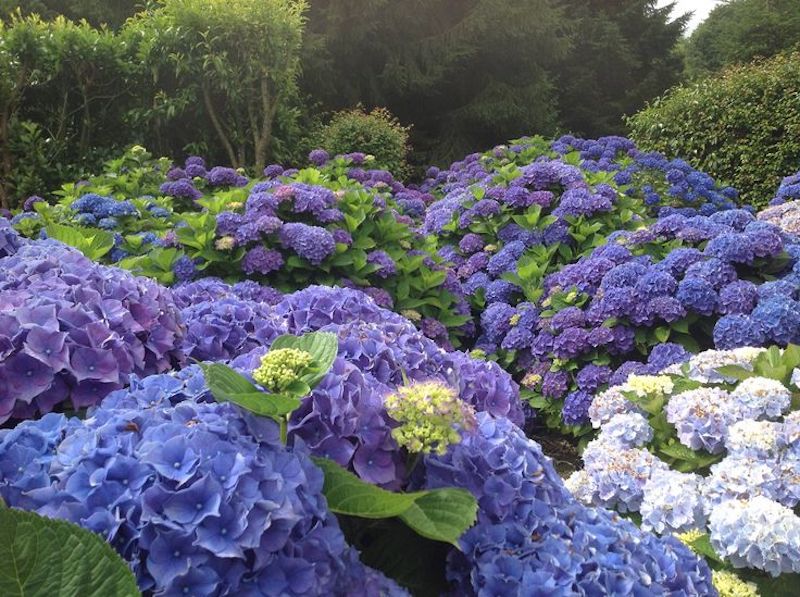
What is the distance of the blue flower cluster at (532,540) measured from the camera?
1195 mm

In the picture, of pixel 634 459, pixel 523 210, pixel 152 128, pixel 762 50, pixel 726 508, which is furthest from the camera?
pixel 762 50

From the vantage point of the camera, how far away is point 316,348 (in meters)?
1.26

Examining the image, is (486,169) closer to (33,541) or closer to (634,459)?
(634,459)

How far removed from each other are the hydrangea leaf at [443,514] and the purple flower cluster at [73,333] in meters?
0.78

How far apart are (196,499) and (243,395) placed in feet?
0.52

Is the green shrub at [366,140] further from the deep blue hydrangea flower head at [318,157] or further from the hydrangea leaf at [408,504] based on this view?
the hydrangea leaf at [408,504]

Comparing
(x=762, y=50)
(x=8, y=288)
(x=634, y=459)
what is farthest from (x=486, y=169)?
(x=762, y=50)

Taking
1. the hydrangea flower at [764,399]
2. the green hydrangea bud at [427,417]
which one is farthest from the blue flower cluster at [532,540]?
the hydrangea flower at [764,399]

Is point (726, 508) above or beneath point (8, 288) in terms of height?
beneath

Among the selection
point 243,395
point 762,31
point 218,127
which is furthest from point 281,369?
point 762,31

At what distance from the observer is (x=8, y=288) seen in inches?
66.3

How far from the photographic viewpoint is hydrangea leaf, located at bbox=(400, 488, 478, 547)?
1.05 meters

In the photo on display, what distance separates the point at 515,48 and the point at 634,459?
1226cm

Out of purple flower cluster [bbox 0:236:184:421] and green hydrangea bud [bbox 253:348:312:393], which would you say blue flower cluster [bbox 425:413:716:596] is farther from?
purple flower cluster [bbox 0:236:184:421]
